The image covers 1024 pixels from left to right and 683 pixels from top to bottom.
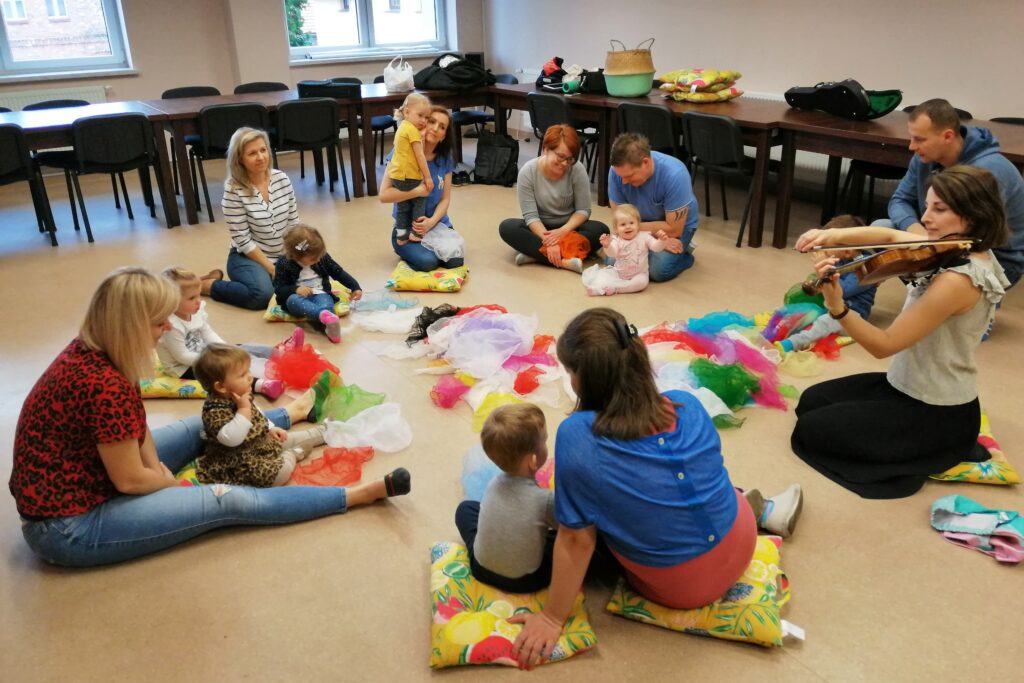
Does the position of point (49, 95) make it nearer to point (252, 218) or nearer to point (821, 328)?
point (252, 218)

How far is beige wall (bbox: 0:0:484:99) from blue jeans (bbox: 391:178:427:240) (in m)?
3.95

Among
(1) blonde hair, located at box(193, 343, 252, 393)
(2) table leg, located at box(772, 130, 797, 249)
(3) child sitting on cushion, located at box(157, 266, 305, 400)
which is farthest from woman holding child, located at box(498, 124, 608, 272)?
(1) blonde hair, located at box(193, 343, 252, 393)

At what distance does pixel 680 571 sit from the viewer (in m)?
1.84

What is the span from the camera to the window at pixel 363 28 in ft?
27.5

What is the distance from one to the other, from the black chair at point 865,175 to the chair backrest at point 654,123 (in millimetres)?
1098

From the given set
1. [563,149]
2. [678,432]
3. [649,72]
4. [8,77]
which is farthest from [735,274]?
[8,77]

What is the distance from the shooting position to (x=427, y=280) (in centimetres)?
429

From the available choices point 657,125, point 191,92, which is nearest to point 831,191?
point 657,125

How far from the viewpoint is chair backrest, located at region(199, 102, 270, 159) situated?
555 centimetres

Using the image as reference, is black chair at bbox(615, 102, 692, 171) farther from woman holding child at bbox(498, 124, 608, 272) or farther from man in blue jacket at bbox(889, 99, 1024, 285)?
man in blue jacket at bbox(889, 99, 1024, 285)

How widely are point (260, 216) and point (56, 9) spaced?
4842mm

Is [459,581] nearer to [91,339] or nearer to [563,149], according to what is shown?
[91,339]

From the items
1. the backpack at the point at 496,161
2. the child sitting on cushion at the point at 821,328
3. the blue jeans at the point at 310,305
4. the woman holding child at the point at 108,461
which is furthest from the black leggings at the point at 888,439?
the backpack at the point at 496,161

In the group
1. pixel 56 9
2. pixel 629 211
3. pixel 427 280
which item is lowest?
pixel 427 280
